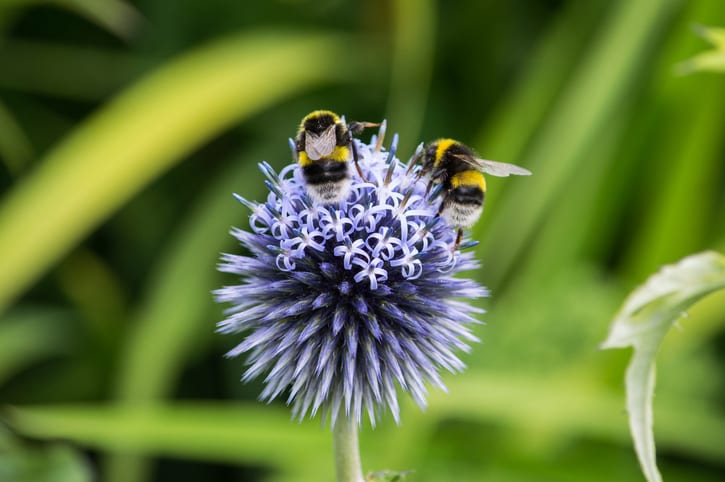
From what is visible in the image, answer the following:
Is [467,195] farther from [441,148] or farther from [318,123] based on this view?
[318,123]

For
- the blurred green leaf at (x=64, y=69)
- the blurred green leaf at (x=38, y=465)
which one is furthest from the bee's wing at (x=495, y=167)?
the blurred green leaf at (x=64, y=69)

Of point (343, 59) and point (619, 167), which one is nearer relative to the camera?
point (619, 167)

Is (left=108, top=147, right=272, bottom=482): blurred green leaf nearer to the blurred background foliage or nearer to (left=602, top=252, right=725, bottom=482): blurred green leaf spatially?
the blurred background foliage

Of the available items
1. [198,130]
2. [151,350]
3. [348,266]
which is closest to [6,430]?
[348,266]

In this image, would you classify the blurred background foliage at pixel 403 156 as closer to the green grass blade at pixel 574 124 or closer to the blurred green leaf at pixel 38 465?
the green grass blade at pixel 574 124

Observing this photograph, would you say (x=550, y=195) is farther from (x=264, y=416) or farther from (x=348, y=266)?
(x=348, y=266)

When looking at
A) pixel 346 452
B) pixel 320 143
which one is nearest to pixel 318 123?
pixel 320 143

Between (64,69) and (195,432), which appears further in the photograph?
(64,69)
